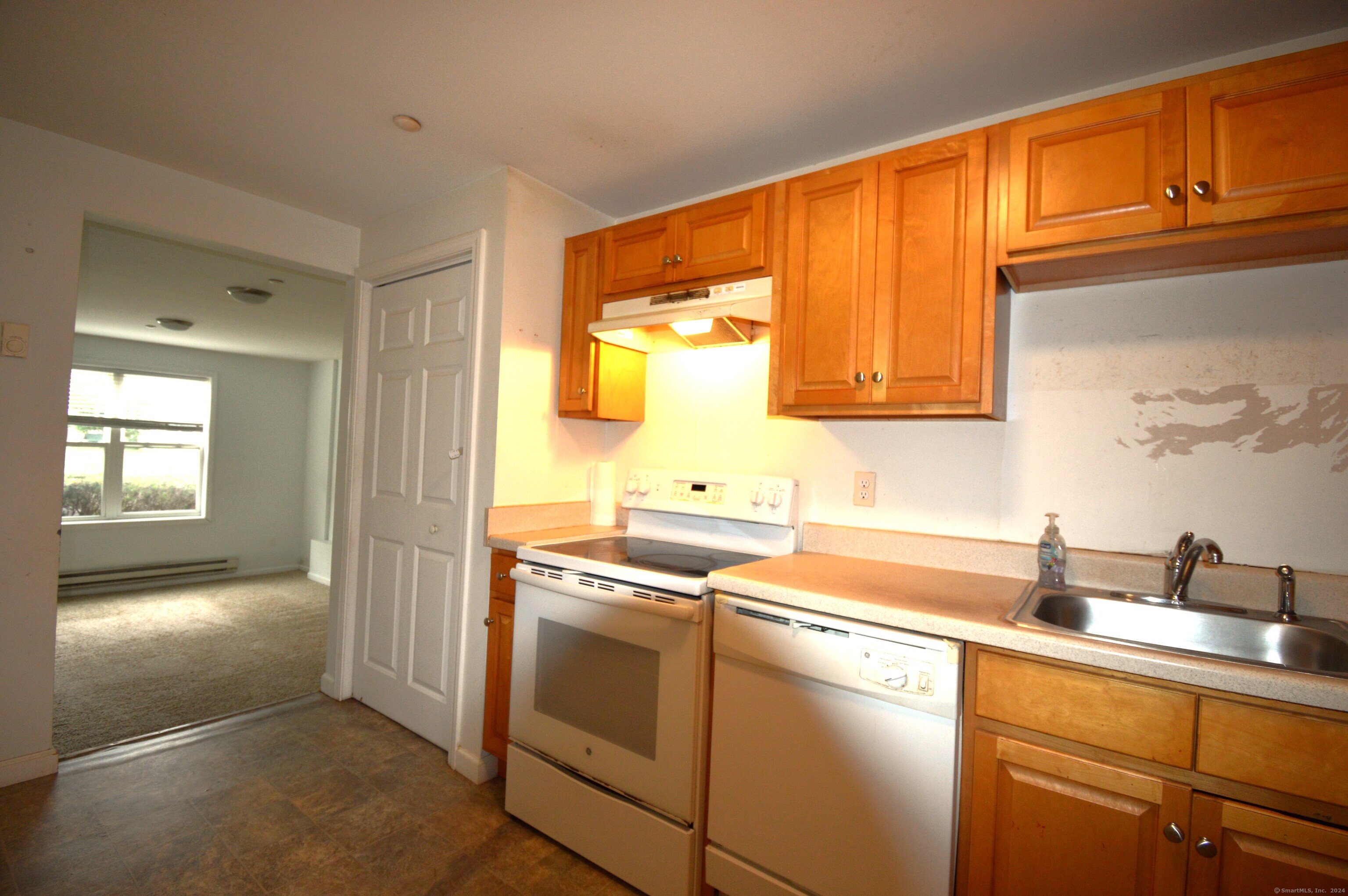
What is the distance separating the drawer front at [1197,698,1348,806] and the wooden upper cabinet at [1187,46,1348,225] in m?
1.04

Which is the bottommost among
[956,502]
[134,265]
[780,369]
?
[956,502]

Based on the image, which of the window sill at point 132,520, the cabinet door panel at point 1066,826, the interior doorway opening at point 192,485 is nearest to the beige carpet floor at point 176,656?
the interior doorway opening at point 192,485

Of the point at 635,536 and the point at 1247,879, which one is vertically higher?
the point at 635,536

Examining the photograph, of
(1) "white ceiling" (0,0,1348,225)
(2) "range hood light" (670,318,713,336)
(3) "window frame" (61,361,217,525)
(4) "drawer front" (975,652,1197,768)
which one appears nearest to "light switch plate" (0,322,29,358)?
(1) "white ceiling" (0,0,1348,225)

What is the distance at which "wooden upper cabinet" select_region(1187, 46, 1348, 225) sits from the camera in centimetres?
124

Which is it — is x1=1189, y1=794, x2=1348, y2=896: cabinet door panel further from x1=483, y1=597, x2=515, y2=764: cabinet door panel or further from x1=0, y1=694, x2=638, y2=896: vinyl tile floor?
x1=483, y1=597, x2=515, y2=764: cabinet door panel

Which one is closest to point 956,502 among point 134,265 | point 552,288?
point 552,288

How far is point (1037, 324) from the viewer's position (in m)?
1.82

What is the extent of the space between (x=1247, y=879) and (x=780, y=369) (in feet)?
4.98

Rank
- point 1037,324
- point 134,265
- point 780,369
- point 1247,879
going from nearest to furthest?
point 1247,879 < point 1037,324 < point 780,369 < point 134,265

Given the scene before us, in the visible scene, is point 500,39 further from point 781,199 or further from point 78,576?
point 78,576

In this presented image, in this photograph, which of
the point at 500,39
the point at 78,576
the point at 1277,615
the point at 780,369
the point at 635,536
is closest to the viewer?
the point at 1277,615

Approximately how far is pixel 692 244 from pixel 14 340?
249 cm

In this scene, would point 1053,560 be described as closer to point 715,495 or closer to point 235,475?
point 715,495
